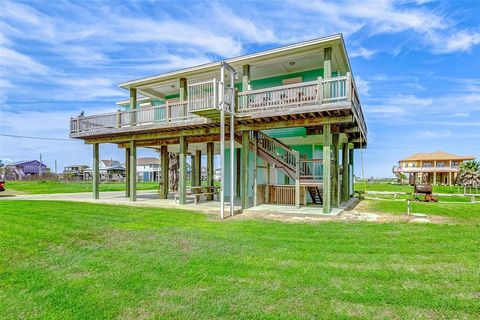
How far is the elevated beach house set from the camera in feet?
32.1

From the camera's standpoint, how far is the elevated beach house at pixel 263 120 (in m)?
9.77

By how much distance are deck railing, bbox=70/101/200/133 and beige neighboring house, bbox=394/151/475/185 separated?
5411cm

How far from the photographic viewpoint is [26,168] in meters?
68.9

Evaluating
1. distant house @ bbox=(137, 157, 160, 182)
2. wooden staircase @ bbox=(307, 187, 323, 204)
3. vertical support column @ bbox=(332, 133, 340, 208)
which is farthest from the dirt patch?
distant house @ bbox=(137, 157, 160, 182)

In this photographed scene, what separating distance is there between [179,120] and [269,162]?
4703 millimetres

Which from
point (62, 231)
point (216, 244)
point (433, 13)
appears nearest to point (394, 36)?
point (433, 13)

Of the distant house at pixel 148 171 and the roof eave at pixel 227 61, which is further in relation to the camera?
the distant house at pixel 148 171

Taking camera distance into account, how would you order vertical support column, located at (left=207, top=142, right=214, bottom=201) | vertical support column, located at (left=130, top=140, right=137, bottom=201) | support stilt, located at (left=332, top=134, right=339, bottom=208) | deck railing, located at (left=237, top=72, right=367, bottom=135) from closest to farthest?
1. deck railing, located at (left=237, top=72, right=367, bottom=135)
2. support stilt, located at (left=332, top=134, right=339, bottom=208)
3. vertical support column, located at (left=130, top=140, right=137, bottom=201)
4. vertical support column, located at (left=207, top=142, right=214, bottom=201)

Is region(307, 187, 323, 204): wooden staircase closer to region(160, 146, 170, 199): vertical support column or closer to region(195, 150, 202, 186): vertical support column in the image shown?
region(195, 150, 202, 186): vertical support column

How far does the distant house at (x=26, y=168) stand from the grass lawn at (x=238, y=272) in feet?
237

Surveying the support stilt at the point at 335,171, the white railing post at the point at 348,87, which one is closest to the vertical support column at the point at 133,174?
the support stilt at the point at 335,171

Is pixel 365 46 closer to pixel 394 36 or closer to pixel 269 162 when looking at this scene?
pixel 394 36

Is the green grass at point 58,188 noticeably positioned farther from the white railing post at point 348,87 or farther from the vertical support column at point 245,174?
the white railing post at point 348,87

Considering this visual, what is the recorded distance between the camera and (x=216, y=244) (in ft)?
19.7
